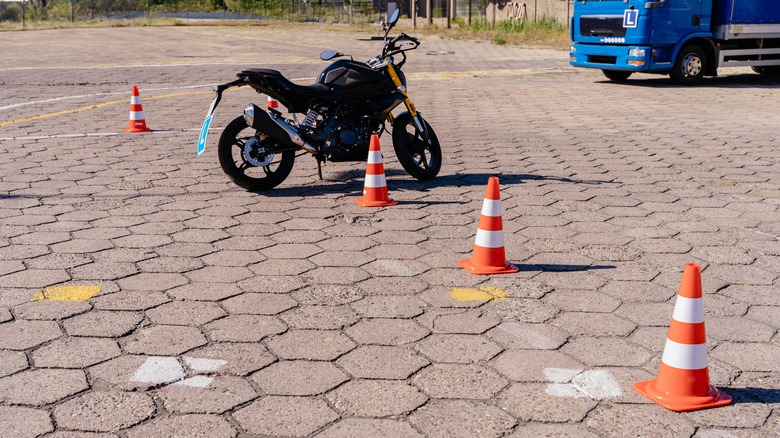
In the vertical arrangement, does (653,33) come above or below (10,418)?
above

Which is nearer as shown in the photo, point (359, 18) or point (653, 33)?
point (653, 33)

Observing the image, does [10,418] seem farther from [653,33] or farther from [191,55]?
[191,55]

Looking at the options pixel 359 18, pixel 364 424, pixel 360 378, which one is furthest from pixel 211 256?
pixel 359 18

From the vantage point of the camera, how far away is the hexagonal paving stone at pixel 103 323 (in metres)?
4.43

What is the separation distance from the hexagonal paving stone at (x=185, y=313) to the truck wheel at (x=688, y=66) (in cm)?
1423

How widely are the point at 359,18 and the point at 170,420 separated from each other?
54.2 meters

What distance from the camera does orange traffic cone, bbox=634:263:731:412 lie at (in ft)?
12.0

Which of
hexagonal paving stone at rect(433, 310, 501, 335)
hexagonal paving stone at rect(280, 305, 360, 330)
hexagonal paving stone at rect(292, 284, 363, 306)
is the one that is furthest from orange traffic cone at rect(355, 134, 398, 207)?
hexagonal paving stone at rect(433, 310, 501, 335)

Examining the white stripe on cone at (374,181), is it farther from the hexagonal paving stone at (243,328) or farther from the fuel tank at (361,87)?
the hexagonal paving stone at (243,328)

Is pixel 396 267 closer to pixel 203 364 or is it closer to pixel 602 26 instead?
pixel 203 364

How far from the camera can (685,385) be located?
3678mm

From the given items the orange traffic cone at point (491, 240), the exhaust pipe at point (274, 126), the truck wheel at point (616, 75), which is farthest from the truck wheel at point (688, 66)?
the orange traffic cone at point (491, 240)

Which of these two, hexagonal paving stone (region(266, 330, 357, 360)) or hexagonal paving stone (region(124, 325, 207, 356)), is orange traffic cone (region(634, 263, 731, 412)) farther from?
hexagonal paving stone (region(124, 325, 207, 356))

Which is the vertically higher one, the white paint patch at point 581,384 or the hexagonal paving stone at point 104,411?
the hexagonal paving stone at point 104,411
